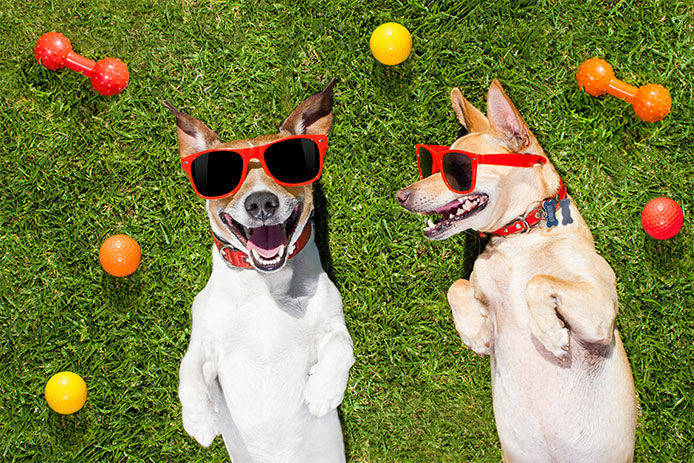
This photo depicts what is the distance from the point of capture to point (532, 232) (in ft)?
12.9

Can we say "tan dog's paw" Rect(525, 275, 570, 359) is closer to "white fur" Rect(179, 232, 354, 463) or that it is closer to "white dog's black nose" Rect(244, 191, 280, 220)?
"white fur" Rect(179, 232, 354, 463)

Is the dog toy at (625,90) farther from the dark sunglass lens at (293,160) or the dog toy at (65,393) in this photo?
the dog toy at (65,393)

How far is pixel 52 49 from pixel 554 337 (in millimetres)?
4244

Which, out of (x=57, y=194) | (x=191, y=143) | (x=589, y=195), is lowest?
(x=57, y=194)

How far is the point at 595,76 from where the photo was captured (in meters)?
4.89

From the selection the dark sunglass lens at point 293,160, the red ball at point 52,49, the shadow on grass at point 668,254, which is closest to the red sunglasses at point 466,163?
the dark sunglass lens at point 293,160

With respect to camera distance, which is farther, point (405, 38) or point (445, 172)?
point (405, 38)

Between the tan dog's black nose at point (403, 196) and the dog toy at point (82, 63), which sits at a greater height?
the tan dog's black nose at point (403, 196)

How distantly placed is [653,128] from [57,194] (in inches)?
188

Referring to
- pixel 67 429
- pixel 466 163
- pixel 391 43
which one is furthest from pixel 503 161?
pixel 67 429

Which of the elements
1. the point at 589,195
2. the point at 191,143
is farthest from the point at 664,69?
the point at 191,143

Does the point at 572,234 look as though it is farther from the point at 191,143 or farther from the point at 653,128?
the point at 191,143

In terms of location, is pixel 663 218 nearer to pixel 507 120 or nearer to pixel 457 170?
pixel 507 120

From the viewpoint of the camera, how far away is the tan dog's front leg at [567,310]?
138 inches
